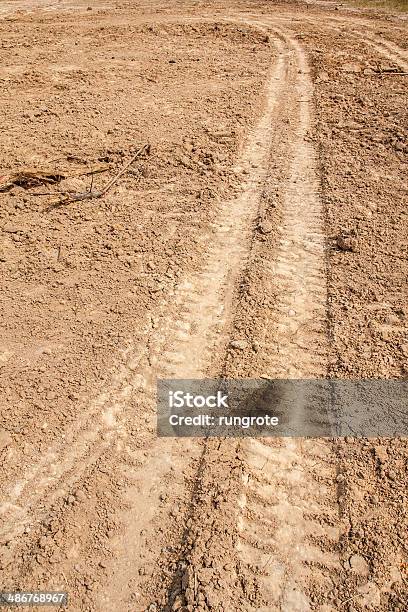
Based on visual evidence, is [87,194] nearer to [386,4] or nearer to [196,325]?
[196,325]

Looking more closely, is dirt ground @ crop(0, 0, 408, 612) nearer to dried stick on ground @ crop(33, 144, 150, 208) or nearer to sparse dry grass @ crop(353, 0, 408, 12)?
dried stick on ground @ crop(33, 144, 150, 208)

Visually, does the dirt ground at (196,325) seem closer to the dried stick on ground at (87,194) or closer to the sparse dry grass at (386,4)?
the dried stick on ground at (87,194)

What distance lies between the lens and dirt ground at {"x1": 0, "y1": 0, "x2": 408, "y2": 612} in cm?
302

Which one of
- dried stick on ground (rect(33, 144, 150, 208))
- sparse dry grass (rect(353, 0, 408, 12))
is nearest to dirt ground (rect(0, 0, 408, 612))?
dried stick on ground (rect(33, 144, 150, 208))

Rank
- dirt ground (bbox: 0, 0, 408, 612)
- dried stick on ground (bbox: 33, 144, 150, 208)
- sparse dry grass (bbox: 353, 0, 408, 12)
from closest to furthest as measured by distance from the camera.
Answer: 1. dirt ground (bbox: 0, 0, 408, 612)
2. dried stick on ground (bbox: 33, 144, 150, 208)
3. sparse dry grass (bbox: 353, 0, 408, 12)

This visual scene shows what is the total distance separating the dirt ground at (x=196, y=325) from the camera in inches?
119

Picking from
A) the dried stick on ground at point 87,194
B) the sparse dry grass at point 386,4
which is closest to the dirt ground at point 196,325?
the dried stick on ground at point 87,194

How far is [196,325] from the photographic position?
15.1 ft

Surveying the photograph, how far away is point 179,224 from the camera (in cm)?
595

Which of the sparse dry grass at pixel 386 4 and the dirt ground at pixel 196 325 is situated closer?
the dirt ground at pixel 196 325

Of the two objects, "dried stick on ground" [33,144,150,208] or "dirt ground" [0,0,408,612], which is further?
"dried stick on ground" [33,144,150,208]

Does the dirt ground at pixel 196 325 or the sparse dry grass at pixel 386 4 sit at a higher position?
the sparse dry grass at pixel 386 4

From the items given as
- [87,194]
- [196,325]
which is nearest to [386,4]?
[87,194]

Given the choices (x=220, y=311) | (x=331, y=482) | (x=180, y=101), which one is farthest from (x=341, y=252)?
(x=180, y=101)
